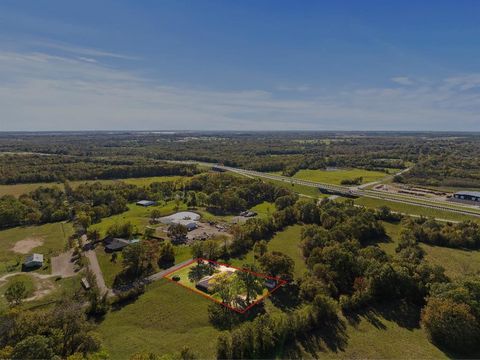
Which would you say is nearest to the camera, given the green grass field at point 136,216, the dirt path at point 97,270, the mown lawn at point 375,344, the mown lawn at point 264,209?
the mown lawn at point 375,344

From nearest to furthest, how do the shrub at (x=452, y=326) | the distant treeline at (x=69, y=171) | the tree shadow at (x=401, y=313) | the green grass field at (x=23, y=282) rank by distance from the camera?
1. the shrub at (x=452, y=326)
2. the tree shadow at (x=401, y=313)
3. the green grass field at (x=23, y=282)
4. the distant treeline at (x=69, y=171)

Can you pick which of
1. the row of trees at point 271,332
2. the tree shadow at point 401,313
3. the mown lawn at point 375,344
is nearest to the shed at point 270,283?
the row of trees at point 271,332

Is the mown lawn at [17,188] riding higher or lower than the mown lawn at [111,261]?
higher

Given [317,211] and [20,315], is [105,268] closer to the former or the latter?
[20,315]

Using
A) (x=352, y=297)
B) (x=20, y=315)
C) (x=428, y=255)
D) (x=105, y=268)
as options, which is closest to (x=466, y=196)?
(x=428, y=255)

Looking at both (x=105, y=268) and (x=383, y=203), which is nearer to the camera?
(x=105, y=268)

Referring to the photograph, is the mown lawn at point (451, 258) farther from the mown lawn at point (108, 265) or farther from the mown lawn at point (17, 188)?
the mown lawn at point (17, 188)

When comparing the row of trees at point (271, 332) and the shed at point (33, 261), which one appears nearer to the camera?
the row of trees at point (271, 332)

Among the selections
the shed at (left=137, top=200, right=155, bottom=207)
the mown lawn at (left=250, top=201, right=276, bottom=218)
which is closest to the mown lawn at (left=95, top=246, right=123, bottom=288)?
the shed at (left=137, top=200, right=155, bottom=207)
